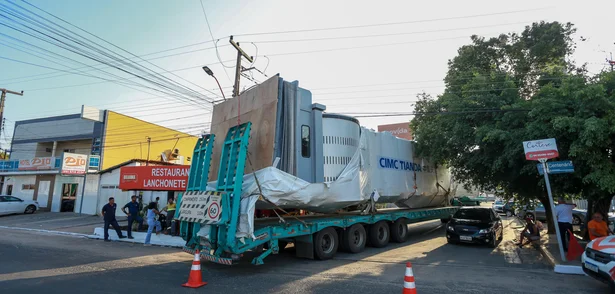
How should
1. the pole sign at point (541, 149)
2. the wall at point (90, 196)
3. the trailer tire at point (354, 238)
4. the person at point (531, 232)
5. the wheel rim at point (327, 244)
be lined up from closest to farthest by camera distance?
the pole sign at point (541, 149), the wheel rim at point (327, 244), the trailer tire at point (354, 238), the person at point (531, 232), the wall at point (90, 196)

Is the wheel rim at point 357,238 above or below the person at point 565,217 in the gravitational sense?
below

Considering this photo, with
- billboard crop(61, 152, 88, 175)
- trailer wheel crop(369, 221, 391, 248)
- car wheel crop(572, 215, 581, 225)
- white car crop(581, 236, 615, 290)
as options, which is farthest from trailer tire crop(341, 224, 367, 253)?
billboard crop(61, 152, 88, 175)

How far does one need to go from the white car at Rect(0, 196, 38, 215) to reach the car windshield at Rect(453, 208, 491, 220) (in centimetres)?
2755

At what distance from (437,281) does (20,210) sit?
1097 inches

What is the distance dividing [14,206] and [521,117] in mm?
29751

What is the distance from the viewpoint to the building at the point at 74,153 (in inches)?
929

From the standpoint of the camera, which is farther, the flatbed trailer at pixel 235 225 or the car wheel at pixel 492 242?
the car wheel at pixel 492 242

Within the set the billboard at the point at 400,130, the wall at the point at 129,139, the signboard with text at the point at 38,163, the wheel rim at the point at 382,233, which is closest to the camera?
the wheel rim at the point at 382,233

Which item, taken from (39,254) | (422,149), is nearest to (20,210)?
(39,254)

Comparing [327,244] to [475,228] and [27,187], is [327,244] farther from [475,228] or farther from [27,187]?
[27,187]

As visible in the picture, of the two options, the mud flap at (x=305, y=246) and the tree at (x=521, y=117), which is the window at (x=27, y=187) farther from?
the tree at (x=521, y=117)

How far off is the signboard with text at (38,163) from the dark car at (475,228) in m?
26.8

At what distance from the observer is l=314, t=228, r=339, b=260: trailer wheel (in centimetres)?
857

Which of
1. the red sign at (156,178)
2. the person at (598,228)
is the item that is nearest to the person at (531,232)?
the person at (598,228)
